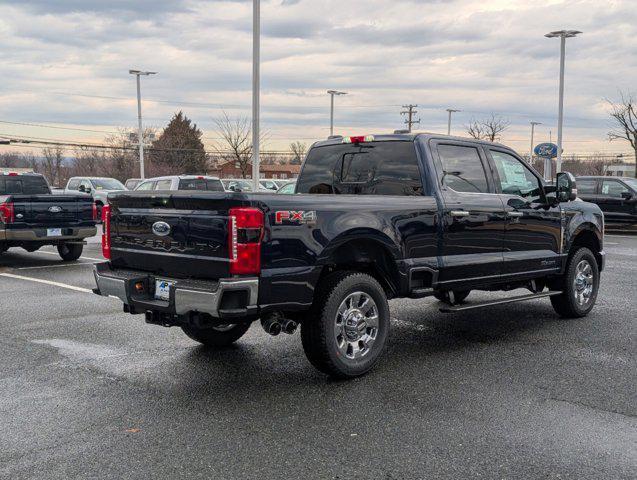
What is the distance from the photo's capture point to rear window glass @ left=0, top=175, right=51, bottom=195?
14.1m

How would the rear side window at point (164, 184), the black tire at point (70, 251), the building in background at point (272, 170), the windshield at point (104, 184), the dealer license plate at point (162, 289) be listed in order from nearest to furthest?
the dealer license plate at point (162, 289), the black tire at point (70, 251), the rear side window at point (164, 184), the windshield at point (104, 184), the building in background at point (272, 170)

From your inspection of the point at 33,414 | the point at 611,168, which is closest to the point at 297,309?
the point at 33,414

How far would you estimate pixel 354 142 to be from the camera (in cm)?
663

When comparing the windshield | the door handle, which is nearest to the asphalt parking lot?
the door handle

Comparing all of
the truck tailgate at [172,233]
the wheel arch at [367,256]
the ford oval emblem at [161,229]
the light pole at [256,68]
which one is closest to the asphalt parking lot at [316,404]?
the wheel arch at [367,256]

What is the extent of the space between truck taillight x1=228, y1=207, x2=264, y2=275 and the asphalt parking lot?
1.00 meters

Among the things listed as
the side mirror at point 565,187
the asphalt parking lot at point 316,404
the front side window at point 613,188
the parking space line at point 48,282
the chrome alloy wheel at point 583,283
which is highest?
the side mirror at point 565,187

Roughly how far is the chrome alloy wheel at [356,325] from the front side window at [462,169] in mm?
1493

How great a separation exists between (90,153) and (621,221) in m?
78.1

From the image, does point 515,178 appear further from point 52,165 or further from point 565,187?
point 52,165

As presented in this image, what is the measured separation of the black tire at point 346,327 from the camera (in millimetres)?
5176

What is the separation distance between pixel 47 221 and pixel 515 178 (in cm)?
881

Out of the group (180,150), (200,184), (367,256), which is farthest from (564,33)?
(180,150)

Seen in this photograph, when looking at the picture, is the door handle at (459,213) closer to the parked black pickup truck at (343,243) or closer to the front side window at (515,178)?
the parked black pickup truck at (343,243)
